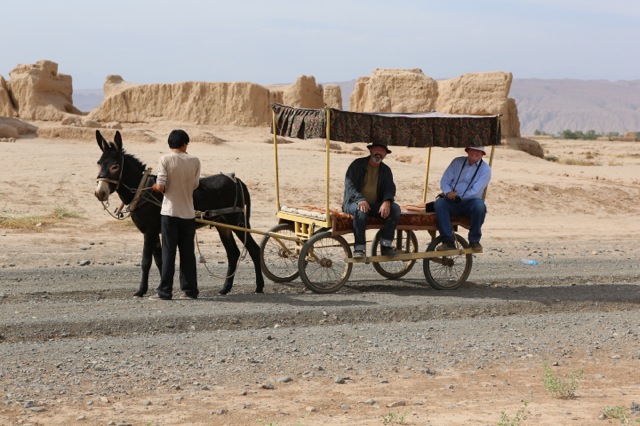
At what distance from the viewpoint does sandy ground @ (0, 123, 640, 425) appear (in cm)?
675

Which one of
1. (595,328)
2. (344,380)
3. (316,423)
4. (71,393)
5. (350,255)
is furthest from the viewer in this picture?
(350,255)

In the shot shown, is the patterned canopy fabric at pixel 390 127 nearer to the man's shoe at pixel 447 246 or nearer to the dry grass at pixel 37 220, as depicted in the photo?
the man's shoe at pixel 447 246

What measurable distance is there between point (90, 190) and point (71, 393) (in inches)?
594

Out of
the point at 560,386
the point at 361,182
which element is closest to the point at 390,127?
the point at 361,182

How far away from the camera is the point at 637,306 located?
36.8 feet

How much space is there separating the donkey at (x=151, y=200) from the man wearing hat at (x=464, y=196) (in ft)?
7.40

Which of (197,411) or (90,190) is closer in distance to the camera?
(197,411)

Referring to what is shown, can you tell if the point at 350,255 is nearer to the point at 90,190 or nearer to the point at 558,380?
the point at 558,380

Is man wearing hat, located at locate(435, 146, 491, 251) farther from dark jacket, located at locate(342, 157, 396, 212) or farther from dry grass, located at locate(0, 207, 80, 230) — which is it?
dry grass, located at locate(0, 207, 80, 230)

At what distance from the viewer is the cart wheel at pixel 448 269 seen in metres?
11.6

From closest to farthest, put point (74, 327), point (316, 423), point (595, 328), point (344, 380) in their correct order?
1. point (316, 423)
2. point (344, 380)
3. point (74, 327)
4. point (595, 328)

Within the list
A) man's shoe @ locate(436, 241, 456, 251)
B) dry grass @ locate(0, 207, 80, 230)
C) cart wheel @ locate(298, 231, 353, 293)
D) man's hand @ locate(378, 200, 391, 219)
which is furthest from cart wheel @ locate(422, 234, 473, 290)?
dry grass @ locate(0, 207, 80, 230)

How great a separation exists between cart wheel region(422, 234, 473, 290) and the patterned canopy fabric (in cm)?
123

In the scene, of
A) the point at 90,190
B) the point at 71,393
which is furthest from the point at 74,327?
the point at 90,190
